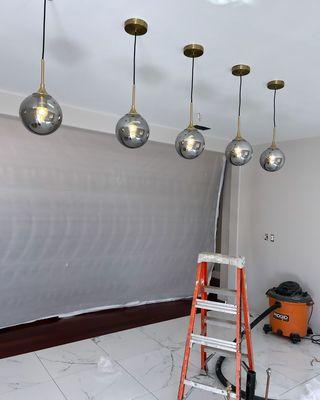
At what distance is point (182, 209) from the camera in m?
4.67

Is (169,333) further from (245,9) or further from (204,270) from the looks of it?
(245,9)

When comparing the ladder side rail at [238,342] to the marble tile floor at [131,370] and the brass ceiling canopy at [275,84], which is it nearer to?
the marble tile floor at [131,370]

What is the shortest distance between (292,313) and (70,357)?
96.7 inches

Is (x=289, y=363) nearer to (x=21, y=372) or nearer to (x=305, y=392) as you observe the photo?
(x=305, y=392)

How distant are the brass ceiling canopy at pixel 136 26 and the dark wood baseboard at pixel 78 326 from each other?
3055 mm

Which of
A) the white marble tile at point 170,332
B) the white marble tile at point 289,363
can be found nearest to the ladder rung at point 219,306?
the white marble tile at point 289,363

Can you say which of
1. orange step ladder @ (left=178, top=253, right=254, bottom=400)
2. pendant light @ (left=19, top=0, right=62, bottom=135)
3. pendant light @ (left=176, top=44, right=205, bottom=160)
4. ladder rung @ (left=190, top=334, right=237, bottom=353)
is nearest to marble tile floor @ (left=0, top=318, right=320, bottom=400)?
orange step ladder @ (left=178, top=253, right=254, bottom=400)

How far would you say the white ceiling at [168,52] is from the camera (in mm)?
1552

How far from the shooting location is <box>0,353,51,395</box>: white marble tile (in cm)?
261

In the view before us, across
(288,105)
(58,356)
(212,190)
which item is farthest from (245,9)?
(212,190)

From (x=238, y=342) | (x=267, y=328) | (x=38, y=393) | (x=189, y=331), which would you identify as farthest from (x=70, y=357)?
(x=267, y=328)

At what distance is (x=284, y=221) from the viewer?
4250 millimetres

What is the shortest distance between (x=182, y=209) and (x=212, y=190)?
0.62m

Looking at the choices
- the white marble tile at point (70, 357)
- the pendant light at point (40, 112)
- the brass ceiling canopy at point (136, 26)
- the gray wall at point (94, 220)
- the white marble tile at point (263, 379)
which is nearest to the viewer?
the pendant light at point (40, 112)
